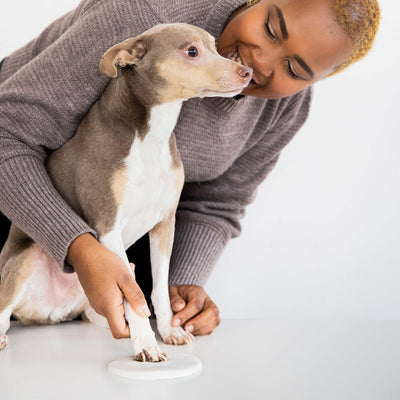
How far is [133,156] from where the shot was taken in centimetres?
162

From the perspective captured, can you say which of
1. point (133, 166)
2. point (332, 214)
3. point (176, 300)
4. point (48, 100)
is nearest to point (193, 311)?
point (176, 300)

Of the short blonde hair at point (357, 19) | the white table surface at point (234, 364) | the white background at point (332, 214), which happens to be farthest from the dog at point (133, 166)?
the white background at point (332, 214)

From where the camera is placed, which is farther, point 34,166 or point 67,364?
point 34,166

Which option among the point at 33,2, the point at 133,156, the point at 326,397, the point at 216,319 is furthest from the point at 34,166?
the point at 33,2

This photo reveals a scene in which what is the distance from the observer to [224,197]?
2.30 meters

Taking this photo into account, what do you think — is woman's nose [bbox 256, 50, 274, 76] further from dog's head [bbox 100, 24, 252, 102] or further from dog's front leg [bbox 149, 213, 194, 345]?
dog's front leg [bbox 149, 213, 194, 345]

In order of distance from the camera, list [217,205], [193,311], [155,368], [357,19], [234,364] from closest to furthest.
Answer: [155,368] < [234,364] < [357,19] < [193,311] < [217,205]

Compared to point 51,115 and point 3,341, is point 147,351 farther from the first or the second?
point 51,115

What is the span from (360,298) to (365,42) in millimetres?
1394

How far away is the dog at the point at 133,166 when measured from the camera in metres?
1.52

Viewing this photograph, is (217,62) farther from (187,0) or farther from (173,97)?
(187,0)

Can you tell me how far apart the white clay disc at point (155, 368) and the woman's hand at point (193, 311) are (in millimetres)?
264

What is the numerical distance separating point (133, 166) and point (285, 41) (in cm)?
50

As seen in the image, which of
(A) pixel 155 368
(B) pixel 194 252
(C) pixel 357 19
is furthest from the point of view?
(B) pixel 194 252
